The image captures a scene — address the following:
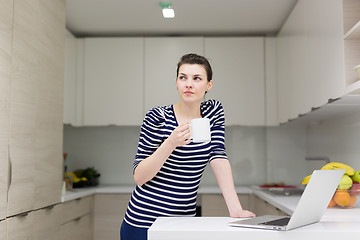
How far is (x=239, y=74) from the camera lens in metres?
3.85

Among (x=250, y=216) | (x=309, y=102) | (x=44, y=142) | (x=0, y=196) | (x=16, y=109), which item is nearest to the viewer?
(x=250, y=216)

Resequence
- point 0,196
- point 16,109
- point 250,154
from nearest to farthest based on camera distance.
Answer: point 0,196 < point 16,109 < point 250,154

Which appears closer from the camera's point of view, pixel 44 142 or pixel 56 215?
pixel 44 142

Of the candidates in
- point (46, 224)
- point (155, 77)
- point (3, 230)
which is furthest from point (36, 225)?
point (155, 77)

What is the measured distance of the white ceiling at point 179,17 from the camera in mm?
3223

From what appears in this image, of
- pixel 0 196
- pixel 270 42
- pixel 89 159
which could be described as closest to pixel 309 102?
pixel 270 42

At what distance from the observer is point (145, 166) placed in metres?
1.55

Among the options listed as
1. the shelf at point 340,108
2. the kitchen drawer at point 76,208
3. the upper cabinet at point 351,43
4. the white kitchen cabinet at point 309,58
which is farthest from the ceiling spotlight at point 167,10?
the kitchen drawer at point 76,208

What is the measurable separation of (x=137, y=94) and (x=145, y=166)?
7.72ft

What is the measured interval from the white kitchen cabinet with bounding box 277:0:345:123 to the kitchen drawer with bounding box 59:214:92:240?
6.00 ft

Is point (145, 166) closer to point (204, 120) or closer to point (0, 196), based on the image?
point (204, 120)

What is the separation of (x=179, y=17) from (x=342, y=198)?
6.84ft

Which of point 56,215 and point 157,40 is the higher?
point 157,40

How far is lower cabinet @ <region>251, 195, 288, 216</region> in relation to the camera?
8.86ft
